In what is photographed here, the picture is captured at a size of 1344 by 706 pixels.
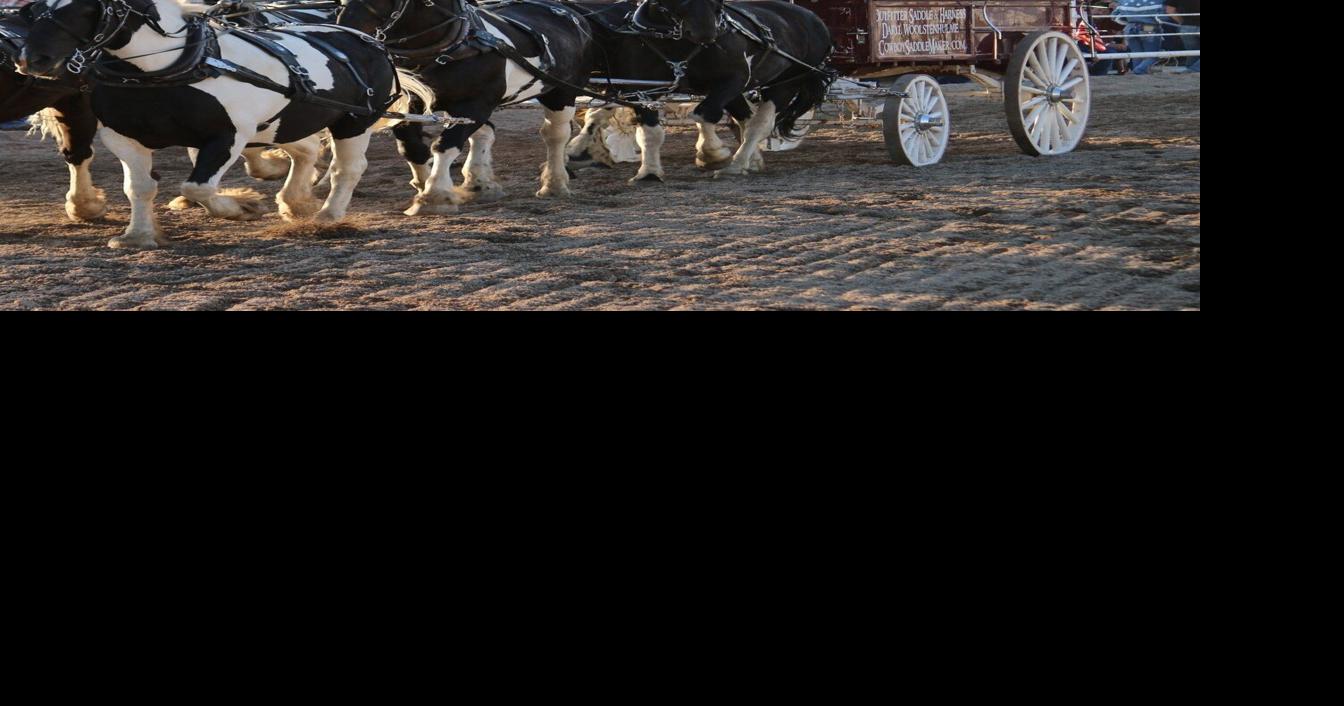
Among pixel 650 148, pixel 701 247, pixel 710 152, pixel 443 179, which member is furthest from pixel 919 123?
pixel 701 247

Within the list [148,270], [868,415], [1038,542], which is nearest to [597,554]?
[868,415]

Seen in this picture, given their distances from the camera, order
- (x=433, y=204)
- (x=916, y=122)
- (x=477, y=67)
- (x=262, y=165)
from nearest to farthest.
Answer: (x=477, y=67)
(x=433, y=204)
(x=262, y=165)
(x=916, y=122)

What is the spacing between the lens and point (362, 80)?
6.37 metres

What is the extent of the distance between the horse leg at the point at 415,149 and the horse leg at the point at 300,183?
592 millimetres

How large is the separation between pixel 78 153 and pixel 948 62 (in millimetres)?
4854

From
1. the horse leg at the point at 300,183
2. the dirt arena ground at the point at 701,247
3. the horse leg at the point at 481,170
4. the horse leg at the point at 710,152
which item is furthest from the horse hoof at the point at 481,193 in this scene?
the horse leg at the point at 710,152

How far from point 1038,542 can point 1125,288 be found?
1.14m

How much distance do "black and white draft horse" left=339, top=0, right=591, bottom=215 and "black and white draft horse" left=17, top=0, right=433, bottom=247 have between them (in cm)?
27

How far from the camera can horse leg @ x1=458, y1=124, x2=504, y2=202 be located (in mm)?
7512

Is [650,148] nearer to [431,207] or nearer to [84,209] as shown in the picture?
[431,207]

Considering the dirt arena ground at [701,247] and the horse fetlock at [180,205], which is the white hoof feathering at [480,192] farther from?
the horse fetlock at [180,205]

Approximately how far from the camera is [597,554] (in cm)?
370

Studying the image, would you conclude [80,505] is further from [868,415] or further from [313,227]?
[313,227]

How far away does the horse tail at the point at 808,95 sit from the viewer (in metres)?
8.70
